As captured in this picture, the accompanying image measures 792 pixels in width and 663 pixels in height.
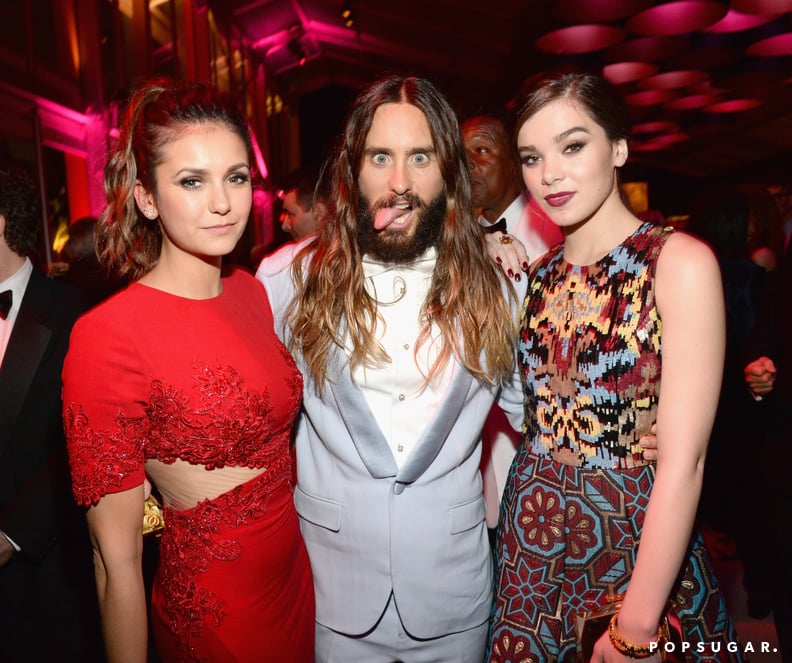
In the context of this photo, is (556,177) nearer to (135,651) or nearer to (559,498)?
(559,498)

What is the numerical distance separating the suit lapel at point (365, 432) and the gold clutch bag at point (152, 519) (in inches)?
23.8

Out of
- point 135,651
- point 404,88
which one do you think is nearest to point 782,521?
point 404,88

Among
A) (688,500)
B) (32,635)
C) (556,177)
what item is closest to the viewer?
(688,500)

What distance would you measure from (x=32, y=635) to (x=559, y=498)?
68.6 inches

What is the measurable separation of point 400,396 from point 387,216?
529 mm

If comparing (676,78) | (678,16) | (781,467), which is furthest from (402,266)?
(676,78)

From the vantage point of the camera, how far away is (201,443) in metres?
1.51

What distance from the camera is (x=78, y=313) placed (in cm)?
216

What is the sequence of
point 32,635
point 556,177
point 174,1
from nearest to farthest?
1. point 556,177
2. point 32,635
3. point 174,1

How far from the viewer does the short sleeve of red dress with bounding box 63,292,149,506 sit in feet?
4.60

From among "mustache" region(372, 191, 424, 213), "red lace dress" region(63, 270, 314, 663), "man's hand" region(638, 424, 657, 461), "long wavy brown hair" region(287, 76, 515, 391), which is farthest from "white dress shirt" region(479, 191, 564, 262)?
"red lace dress" region(63, 270, 314, 663)

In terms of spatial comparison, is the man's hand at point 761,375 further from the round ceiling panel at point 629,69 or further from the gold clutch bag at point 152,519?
the round ceiling panel at point 629,69

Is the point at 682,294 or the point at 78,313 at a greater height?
the point at 682,294

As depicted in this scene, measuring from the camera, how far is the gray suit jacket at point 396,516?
68.4 inches
